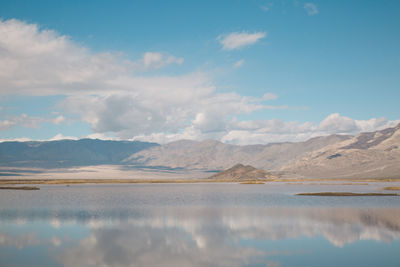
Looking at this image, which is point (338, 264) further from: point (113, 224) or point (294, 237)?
point (113, 224)

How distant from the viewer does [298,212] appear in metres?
Result: 51.4

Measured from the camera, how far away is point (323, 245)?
99.4 feet

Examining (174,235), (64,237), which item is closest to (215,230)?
(174,235)

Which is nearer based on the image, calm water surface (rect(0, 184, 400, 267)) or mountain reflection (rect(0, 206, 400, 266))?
calm water surface (rect(0, 184, 400, 267))

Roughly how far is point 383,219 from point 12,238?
4001 centimetres

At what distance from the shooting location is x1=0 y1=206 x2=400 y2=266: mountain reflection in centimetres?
2683

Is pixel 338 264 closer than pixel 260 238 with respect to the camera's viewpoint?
Yes

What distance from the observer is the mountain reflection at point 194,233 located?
26.8 meters

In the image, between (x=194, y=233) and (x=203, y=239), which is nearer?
(x=203, y=239)

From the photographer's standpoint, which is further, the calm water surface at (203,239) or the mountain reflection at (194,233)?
the mountain reflection at (194,233)

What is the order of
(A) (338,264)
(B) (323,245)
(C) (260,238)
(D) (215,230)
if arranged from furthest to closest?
(D) (215,230) < (C) (260,238) < (B) (323,245) < (A) (338,264)

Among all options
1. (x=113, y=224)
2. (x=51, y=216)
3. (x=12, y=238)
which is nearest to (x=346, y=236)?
(x=113, y=224)

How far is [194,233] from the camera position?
117 ft

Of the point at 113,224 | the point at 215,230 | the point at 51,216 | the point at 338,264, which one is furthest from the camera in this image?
the point at 51,216
